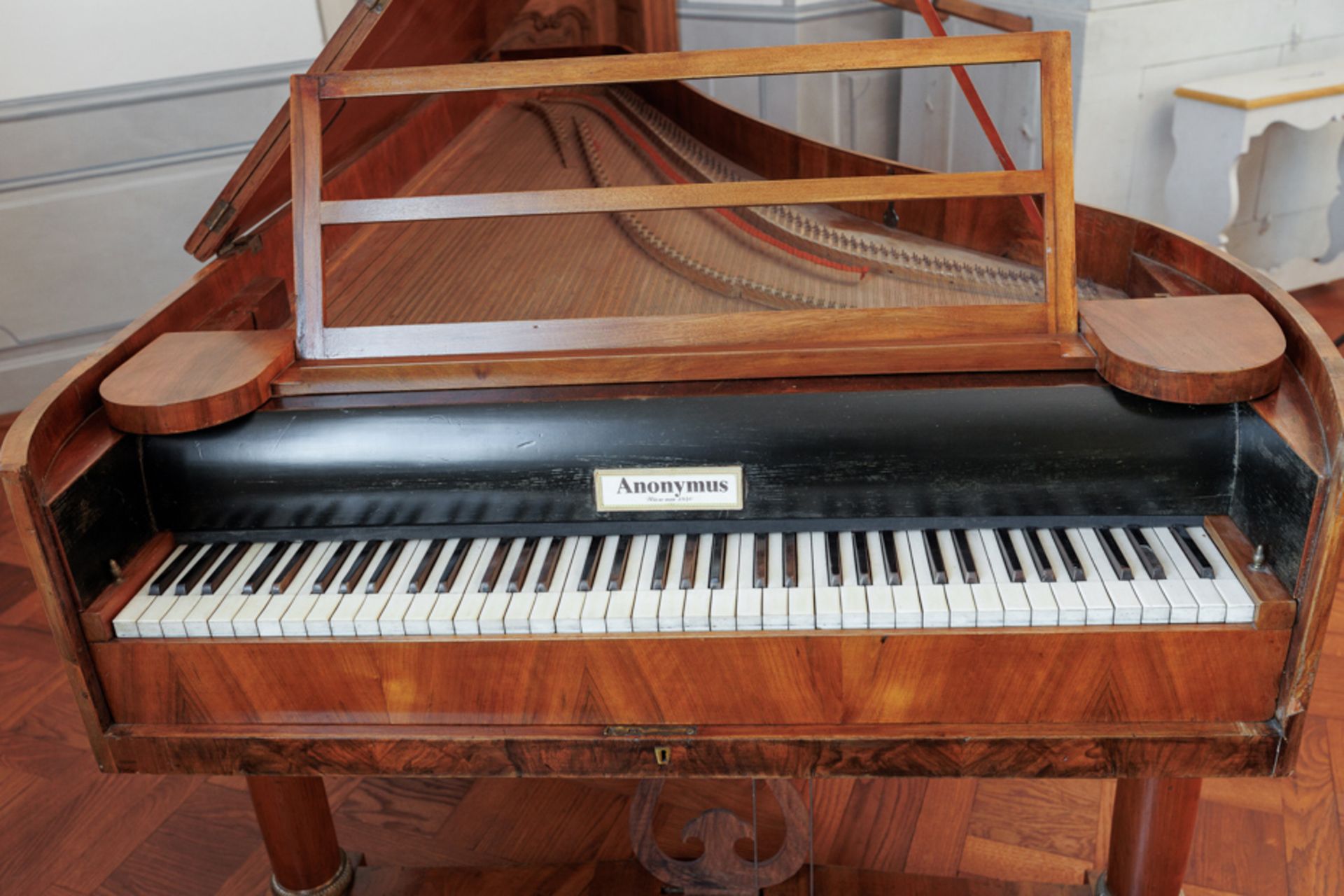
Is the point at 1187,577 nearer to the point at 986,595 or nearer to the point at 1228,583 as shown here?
the point at 1228,583

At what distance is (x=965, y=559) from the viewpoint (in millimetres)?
1297

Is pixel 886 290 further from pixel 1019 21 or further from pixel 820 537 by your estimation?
pixel 1019 21

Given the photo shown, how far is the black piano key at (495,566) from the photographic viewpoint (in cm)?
132

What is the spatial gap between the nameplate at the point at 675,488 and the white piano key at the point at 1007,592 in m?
0.29

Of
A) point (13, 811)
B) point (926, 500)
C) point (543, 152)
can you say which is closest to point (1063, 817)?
point (926, 500)

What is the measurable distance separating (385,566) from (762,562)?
454 millimetres

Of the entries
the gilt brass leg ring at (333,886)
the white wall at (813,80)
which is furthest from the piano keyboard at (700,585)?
the white wall at (813,80)

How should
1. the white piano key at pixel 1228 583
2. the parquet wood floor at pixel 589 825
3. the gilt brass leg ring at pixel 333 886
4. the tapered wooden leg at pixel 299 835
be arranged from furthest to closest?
the parquet wood floor at pixel 589 825, the gilt brass leg ring at pixel 333 886, the tapered wooden leg at pixel 299 835, the white piano key at pixel 1228 583

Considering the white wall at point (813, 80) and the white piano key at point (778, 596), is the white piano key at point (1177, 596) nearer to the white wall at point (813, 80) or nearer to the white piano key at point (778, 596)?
the white piano key at point (778, 596)

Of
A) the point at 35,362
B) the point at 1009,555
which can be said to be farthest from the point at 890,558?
the point at 35,362

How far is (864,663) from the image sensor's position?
4.12ft

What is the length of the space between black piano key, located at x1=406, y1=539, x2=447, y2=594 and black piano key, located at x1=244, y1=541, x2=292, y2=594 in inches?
7.1

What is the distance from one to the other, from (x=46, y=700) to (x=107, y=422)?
1.46 metres

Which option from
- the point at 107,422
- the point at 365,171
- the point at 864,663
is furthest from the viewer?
the point at 365,171
